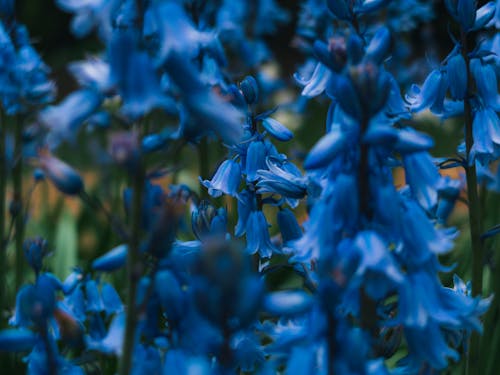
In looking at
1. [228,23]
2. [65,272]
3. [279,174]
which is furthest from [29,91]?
[279,174]

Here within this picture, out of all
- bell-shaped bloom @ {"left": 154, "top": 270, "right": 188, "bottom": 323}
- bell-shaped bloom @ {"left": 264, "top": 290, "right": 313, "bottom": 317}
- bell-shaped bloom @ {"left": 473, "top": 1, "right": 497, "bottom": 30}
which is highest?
bell-shaped bloom @ {"left": 264, "top": 290, "right": 313, "bottom": 317}

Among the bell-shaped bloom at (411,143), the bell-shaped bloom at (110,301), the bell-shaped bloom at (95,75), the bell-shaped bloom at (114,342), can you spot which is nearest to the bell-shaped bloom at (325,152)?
the bell-shaped bloom at (411,143)

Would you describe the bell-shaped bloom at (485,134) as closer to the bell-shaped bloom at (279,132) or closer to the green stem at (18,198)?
the bell-shaped bloom at (279,132)

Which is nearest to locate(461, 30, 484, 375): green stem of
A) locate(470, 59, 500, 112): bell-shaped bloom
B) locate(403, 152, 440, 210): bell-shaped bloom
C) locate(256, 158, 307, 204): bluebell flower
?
locate(470, 59, 500, 112): bell-shaped bloom

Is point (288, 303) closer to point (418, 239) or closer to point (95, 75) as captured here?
point (418, 239)

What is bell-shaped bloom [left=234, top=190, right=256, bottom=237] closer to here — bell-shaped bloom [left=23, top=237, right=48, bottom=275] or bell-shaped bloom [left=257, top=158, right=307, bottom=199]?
bell-shaped bloom [left=257, top=158, right=307, bottom=199]

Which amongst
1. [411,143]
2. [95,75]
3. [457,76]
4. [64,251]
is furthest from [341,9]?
[64,251]

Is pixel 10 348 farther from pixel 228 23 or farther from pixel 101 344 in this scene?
pixel 228 23
